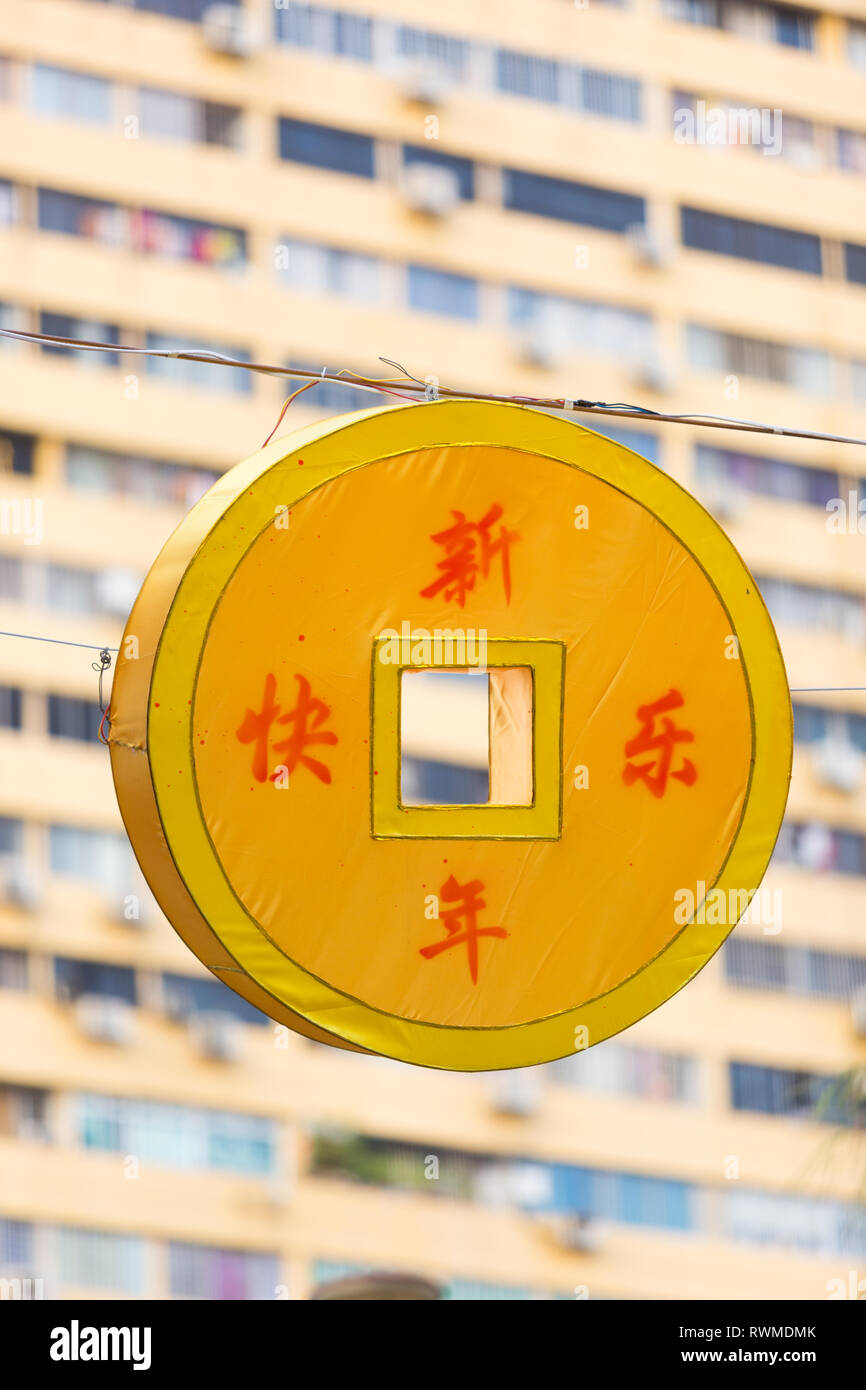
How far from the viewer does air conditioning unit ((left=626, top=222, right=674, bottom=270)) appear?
3778cm

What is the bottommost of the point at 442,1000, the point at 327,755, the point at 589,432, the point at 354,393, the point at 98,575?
the point at 442,1000

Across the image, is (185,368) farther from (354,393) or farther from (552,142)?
(552,142)

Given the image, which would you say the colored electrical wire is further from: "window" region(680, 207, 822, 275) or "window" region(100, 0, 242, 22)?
"window" region(680, 207, 822, 275)

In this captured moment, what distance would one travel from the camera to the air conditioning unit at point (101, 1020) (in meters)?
33.3

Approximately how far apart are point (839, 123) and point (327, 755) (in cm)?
3483

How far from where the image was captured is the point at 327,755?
7383mm

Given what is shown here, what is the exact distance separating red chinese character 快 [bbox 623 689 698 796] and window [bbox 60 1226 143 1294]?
1052 inches

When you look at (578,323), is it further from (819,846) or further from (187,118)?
(819,846)

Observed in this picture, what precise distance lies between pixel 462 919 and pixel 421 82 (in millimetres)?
30439

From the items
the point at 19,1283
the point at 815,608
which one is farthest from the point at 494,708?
the point at 815,608

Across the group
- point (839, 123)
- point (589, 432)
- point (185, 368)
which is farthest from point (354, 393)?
point (589, 432)

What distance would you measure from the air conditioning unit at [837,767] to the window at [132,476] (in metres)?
10.6

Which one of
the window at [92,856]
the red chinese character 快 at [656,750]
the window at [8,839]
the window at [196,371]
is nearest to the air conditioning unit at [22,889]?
the window at [8,839]

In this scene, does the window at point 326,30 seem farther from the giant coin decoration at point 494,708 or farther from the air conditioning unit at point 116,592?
the giant coin decoration at point 494,708
